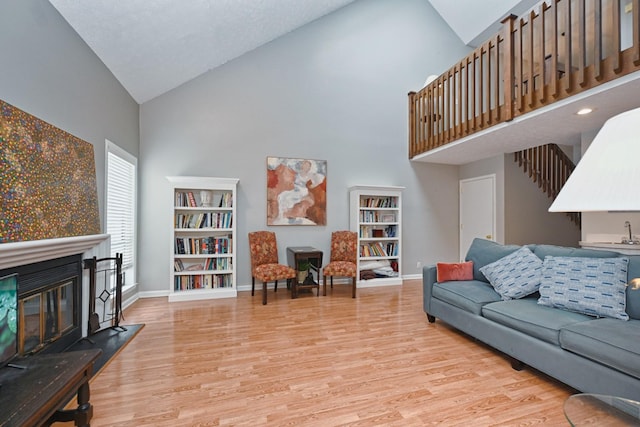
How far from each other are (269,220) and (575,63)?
474 centimetres

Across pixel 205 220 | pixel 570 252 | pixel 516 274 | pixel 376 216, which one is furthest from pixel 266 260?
pixel 570 252

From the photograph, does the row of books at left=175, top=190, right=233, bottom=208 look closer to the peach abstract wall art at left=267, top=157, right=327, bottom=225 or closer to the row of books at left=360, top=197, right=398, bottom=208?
the peach abstract wall art at left=267, top=157, right=327, bottom=225

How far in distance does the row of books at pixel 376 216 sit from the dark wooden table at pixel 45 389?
13.4 feet

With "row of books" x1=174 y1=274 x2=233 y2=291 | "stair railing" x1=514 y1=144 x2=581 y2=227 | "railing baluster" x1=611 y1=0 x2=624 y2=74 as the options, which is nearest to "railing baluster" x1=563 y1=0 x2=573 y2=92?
"railing baluster" x1=611 y1=0 x2=624 y2=74

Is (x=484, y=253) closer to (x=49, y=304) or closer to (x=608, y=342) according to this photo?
(x=608, y=342)

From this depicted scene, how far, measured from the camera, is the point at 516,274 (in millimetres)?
2676

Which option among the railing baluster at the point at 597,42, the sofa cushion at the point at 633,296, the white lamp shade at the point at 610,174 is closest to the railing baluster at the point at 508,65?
the railing baluster at the point at 597,42

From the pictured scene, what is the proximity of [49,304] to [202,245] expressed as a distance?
204 centimetres

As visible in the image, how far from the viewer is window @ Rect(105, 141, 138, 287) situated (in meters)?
3.38

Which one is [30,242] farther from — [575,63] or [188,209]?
[575,63]

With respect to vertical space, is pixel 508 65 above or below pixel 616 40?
above

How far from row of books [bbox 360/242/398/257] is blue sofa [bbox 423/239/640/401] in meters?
2.02

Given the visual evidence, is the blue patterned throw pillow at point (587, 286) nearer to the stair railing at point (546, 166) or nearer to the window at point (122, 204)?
the stair railing at point (546, 166)

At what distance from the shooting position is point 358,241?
4.81 meters
